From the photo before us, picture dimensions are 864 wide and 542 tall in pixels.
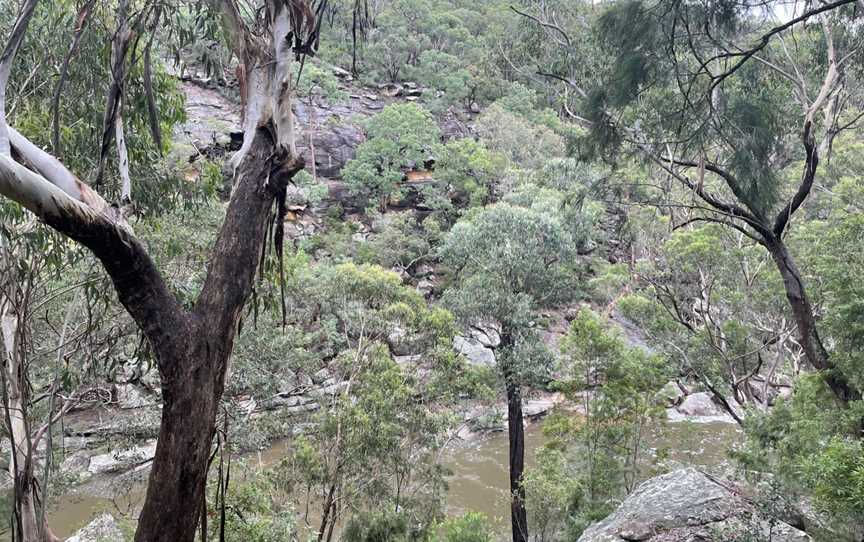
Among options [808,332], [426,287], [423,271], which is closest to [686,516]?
[808,332]

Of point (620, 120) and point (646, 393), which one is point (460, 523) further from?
point (620, 120)

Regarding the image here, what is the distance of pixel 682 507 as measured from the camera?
4.81 metres

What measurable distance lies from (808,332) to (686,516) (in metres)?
2.01

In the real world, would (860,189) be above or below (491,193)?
below

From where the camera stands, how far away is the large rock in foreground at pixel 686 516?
4.16 metres

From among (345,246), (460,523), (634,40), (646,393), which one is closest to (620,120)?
(634,40)

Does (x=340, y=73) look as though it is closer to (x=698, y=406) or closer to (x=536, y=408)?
(x=536, y=408)

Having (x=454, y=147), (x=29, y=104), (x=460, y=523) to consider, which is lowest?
(x=460, y=523)

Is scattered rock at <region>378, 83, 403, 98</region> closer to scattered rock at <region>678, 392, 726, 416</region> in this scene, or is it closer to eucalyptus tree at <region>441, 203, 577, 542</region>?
scattered rock at <region>678, 392, 726, 416</region>

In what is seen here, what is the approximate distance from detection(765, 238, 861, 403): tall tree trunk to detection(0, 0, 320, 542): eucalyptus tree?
15.9 ft

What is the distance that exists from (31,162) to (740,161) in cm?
586

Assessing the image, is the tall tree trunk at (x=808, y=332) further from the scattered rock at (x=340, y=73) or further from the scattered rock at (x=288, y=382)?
the scattered rock at (x=340, y=73)

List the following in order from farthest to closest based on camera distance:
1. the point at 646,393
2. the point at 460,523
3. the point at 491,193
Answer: the point at 491,193 < the point at 646,393 < the point at 460,523

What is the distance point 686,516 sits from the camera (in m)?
4.71
